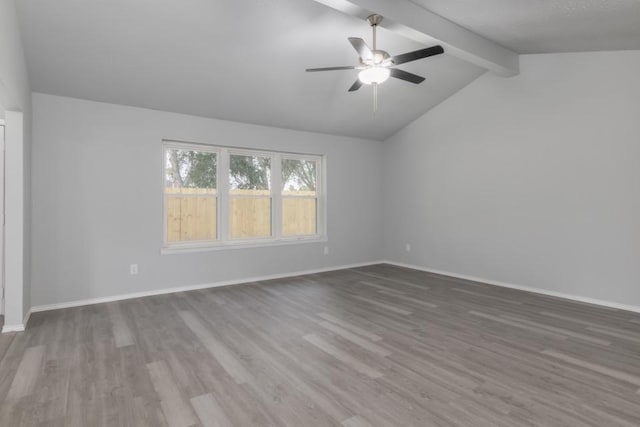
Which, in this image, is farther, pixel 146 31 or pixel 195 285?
pixel 195 285

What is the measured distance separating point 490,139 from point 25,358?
589 cm

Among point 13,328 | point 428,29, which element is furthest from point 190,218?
point 428,29

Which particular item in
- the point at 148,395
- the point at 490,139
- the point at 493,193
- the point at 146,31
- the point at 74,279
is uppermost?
the point at 146,31

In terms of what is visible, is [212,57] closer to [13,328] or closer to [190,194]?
[190,194]

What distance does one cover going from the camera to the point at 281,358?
108 inches

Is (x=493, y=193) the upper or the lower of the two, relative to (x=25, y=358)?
upper

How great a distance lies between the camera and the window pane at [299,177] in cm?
597

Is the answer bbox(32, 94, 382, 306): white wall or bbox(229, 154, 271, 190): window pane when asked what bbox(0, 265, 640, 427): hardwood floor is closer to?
bbox(32, 94, 382, 306): white wall

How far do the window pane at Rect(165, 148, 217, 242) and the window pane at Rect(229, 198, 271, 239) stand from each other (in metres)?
0.30

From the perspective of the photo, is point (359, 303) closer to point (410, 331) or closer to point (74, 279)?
point (410, 331)

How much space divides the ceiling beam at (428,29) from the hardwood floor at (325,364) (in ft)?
9.45

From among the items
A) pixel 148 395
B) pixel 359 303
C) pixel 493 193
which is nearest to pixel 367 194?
pixel 493 193

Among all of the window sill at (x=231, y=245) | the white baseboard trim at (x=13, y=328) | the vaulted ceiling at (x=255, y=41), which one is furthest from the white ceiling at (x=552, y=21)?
the white baseboard trim at (x=13, y=328)

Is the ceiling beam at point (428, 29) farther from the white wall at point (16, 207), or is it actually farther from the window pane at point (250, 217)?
the window pane at point (250, 217)
